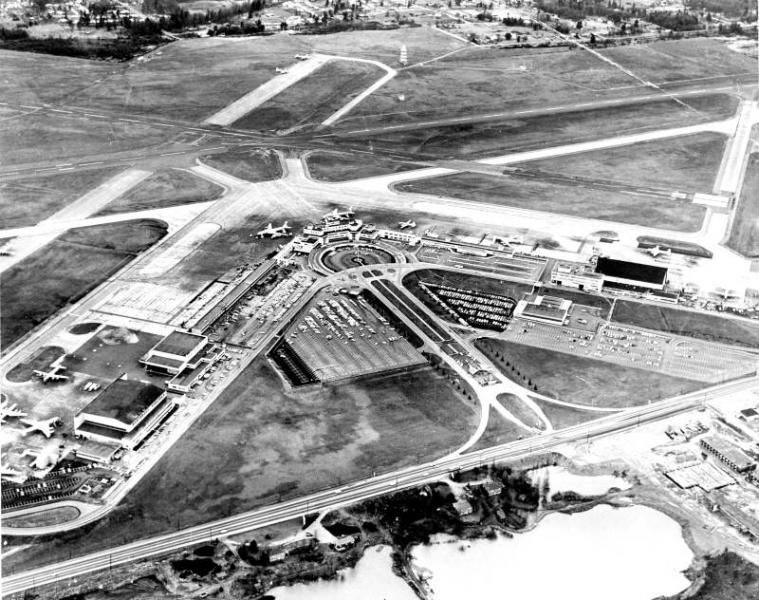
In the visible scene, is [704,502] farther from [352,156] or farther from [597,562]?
[352,156]

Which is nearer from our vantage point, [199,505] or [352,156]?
[199,505]

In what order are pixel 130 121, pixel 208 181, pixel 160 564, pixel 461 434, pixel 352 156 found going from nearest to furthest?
1. pixel 160 564
2. pixel 461 434
3. pixel 208 181
4. pixel 352 156
5. pixel 130 121

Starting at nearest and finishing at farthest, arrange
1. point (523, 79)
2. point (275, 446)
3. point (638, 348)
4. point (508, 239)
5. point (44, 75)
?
point (275, 446), point (638, 348), point (508, 239), point (44, 75), point (523, 79)

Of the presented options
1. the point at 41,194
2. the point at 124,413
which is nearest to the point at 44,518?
the point at 124,413

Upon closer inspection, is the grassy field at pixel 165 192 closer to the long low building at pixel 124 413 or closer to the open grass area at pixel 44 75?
the open grass area at pixel 44 75

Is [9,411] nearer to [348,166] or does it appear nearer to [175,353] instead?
[175,353]

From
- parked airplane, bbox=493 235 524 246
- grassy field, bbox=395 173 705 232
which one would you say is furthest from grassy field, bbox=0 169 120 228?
parked airplane, bbox=493 235 524 246

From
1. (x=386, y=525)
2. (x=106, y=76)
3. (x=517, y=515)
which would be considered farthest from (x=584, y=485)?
(x=106, y=76)
